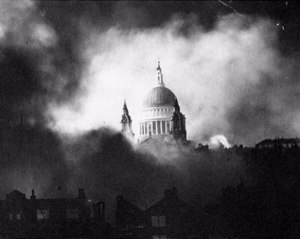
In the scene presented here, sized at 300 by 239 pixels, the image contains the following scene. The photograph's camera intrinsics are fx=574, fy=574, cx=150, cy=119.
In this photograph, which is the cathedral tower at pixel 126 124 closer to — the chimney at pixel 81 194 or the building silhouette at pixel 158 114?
the building silhouette at pixel 158 114

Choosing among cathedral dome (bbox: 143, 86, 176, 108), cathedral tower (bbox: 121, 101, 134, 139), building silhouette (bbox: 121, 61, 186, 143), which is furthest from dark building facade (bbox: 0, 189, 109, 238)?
cathedral dome (bbox: 143, 86, 176, 108)

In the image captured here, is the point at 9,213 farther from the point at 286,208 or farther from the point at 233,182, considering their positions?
the point at 233,182

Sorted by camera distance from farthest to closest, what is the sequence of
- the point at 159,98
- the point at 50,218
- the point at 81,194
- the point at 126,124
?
the point at 159,98, the point at 126,124, the point at 81,194, the point at 50,218

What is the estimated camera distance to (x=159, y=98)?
75.2 metres

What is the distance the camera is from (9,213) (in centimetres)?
3594

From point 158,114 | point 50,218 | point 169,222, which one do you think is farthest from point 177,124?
point 169,222

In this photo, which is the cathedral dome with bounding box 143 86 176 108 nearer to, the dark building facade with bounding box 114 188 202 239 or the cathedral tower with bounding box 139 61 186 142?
the cathedral tower with bounding box 139 61 186 142

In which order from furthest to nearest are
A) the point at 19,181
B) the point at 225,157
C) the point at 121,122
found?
1. the point at 121,122
2. the point at 225,157
3. the point at 19,181

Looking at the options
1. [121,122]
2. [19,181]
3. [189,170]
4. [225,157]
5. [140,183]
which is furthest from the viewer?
[121,122]

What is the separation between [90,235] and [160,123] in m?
45.1

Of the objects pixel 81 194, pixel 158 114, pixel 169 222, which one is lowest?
pixel 169 222

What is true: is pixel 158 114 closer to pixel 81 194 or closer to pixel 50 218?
pixel 81 194

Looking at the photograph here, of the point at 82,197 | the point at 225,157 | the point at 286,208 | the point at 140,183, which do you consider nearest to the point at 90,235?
the point at 82,197

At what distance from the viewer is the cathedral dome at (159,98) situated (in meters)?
74.9
